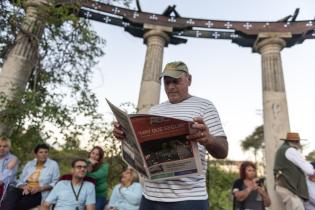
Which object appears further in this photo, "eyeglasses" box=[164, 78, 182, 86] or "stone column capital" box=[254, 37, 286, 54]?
"stone column capital" box=[254, 37, 286, 54]

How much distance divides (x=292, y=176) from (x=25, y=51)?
370 inches

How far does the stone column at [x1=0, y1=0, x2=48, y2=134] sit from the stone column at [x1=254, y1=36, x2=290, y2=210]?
8.91 metres

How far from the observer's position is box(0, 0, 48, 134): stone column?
10336 millimetres

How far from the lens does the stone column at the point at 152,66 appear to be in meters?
12.3

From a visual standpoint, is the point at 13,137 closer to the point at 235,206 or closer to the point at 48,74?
the point at 48,74

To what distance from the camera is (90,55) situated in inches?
431

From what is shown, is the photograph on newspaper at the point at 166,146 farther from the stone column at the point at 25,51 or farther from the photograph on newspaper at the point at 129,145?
the stone column at the point at 25,51

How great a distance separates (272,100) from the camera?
11938mm

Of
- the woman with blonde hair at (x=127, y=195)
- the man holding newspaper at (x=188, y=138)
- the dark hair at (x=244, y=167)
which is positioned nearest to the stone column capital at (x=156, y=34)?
the woman with blonde hair at (x=127, y=195)

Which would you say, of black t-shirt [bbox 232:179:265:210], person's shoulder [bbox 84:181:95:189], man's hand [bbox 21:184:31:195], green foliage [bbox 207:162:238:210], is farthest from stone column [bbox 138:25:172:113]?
black t-shirt [bbox 232:179:265:210]

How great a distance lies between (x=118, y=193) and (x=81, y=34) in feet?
18.5

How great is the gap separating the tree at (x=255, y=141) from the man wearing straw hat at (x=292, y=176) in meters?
29.1

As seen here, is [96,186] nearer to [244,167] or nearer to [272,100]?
[244,167]

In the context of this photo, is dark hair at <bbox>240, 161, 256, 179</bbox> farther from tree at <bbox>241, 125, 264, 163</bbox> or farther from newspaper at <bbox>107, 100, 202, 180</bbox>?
tree at <bbox>241, 125, 264, 163</bbox>
